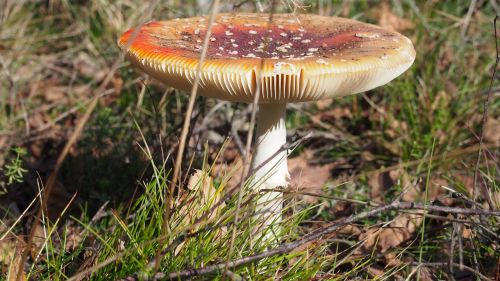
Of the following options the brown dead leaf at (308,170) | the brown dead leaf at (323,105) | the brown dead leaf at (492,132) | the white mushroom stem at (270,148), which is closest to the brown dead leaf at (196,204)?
the white mushroom stem at (270,148)

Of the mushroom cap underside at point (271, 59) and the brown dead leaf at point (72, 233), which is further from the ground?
the mushroom cap underside at point (271, 59)

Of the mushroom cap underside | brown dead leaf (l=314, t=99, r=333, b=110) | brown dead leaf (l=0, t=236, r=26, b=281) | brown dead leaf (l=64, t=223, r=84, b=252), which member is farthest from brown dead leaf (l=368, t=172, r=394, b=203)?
brown dead leaf (l=0, t=236, r=26, b=281)

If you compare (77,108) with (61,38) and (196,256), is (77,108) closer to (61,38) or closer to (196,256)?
(61,38)

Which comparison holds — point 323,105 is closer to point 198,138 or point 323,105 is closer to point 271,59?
point 198,138

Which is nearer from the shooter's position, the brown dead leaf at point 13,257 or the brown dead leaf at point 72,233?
the brown dead leaf at point 13,257

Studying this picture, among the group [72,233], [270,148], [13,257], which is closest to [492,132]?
[270,148]

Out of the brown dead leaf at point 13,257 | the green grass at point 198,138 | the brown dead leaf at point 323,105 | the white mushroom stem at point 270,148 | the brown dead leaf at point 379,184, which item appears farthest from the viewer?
the brown dead leaf at point 323,105

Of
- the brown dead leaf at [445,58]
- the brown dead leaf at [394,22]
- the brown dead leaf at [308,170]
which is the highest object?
the brown dead leaf at [394,22]

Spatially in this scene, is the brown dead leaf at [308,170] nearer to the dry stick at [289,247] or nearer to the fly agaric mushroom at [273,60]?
the fly agaric mushroom at [273,60]
